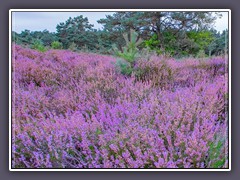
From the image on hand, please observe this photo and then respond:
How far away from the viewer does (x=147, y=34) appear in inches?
106

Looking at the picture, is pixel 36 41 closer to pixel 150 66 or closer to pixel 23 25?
pixel 23 25

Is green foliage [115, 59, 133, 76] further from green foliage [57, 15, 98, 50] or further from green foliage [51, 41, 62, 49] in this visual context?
green foliage [51, 41, 62, 49]

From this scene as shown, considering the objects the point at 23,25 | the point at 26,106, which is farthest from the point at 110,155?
the point at 23,25

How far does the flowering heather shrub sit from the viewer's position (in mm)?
2389

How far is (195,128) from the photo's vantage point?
7.82 feet

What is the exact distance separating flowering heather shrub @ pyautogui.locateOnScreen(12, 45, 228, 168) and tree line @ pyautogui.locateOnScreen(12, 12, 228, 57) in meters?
0.08

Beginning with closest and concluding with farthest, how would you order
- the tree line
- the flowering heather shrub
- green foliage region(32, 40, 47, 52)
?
1. the flowering heather shrub
2. the tree line
3. green foliage region(32, 40, 47, 52)

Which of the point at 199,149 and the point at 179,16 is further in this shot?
the point at 179,16

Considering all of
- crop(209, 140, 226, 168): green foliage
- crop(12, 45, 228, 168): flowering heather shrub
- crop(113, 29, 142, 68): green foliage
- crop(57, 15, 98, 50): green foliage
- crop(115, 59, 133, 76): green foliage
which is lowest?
crop(209, 140, 226, 168): green foliage

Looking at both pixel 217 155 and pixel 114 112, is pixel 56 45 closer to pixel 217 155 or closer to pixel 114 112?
pixel 114 112

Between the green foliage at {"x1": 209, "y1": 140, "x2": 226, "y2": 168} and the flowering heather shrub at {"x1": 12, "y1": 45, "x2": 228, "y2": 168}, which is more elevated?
the flowering heather shrub at {"x1": 12, "y1": 45, "x2": 228, "y2": 168}

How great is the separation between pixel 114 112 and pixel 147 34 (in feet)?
2.15

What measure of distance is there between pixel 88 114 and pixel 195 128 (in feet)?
2.64

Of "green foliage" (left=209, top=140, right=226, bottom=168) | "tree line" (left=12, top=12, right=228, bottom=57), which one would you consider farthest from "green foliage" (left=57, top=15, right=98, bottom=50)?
"green foliage" (left=209, top=140, right=226, bottom=168)
